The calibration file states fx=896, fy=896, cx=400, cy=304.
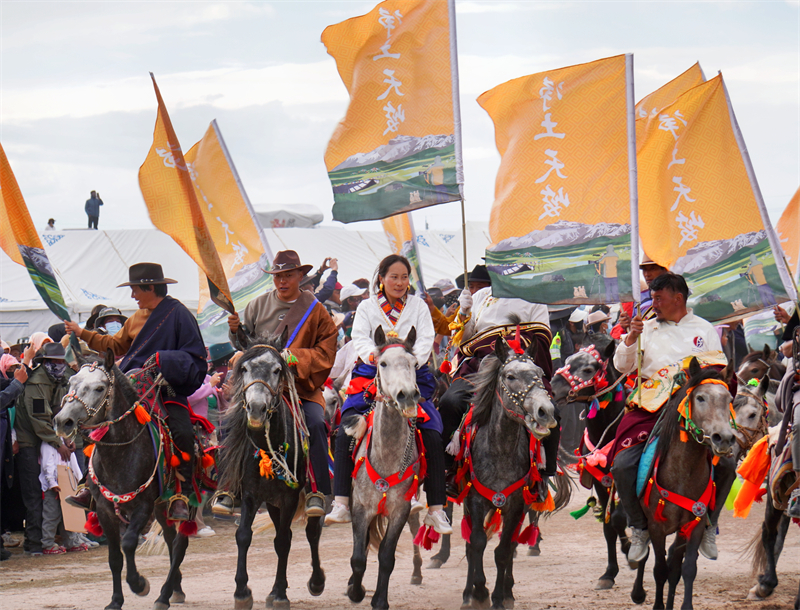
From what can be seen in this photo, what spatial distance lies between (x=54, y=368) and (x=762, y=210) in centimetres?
808

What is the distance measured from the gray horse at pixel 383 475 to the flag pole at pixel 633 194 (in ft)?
5.84

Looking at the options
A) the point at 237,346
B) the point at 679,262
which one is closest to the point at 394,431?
the point at 237,346

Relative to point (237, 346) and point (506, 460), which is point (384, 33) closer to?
point (237, 346)

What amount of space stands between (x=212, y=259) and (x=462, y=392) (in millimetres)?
2538

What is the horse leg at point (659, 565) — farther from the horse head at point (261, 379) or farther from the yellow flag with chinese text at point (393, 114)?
the yellow flag with chinese text at point (393, 114)

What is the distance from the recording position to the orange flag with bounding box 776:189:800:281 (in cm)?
1087

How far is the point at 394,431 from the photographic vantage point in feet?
22.8

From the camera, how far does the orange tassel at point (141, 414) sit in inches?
295

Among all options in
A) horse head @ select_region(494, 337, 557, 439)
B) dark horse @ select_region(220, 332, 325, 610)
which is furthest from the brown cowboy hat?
horse head @ select_region(494, 337, 557, 439)

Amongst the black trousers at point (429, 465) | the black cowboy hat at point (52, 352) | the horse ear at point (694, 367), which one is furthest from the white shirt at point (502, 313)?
the black cowboy hat at point (52, 352)

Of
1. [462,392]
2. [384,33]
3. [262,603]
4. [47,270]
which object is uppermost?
[384,33]

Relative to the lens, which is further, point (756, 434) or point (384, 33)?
point (756, 434)

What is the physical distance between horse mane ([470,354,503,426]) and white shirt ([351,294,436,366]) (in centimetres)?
54

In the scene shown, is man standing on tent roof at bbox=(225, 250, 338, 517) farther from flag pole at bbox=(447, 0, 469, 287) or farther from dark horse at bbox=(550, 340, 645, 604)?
dark horse at bbox=(550, 340, 645, 604)
